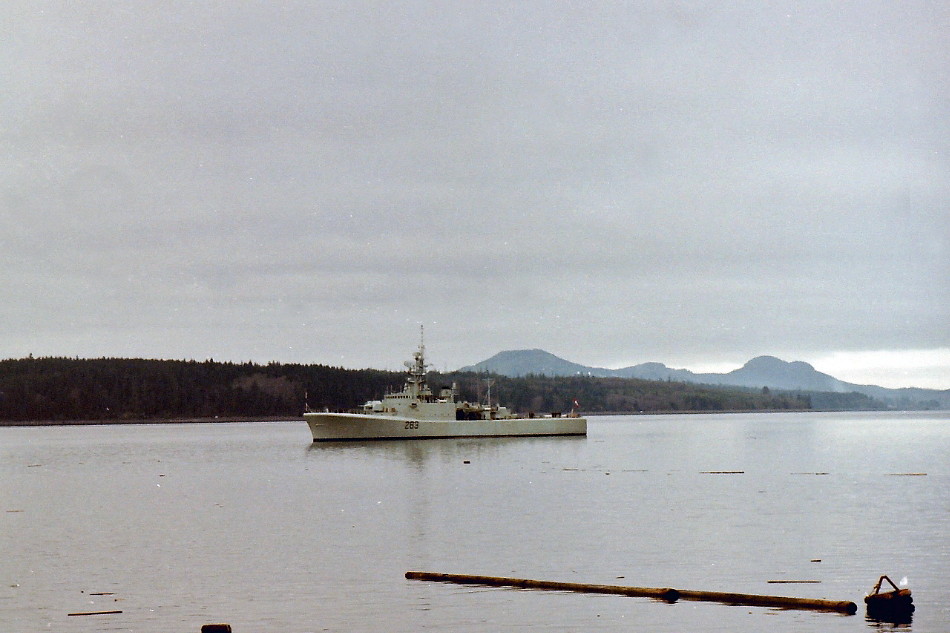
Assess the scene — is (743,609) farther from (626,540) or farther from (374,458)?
(374,458)

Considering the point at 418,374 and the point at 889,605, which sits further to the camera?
the point at 418,374


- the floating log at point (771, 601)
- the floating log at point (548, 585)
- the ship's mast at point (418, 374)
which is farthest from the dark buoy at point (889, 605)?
the ship's mast at point (418, 374)

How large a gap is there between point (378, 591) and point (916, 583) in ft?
49.8

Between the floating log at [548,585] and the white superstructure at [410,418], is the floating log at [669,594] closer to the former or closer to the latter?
the floating log at [548,585]

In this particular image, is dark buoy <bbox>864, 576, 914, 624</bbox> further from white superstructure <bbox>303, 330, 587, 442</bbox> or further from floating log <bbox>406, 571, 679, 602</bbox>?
white superstructure <bbox>303, 330, 587, 442</bbox>

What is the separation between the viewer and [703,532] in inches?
1608

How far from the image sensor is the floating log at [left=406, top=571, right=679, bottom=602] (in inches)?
1021

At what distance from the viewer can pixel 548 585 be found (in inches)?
1103

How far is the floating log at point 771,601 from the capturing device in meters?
24.5

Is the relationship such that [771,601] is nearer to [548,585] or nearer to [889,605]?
[889,605]

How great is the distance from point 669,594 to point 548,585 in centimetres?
363

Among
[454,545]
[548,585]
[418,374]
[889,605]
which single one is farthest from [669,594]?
[418,374]

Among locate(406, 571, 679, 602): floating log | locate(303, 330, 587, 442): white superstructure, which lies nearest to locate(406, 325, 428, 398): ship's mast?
locate(303, 330, 587, 442): white superstructure

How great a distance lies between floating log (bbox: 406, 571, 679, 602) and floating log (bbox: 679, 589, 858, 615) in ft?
2.20
